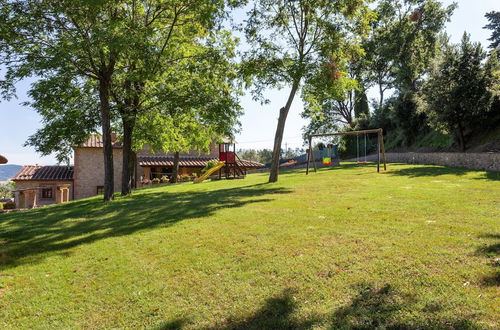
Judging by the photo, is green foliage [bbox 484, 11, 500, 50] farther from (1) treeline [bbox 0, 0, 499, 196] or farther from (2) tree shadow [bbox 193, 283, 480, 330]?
(2) tree shadow [bbox 193, 283, 480, 330]

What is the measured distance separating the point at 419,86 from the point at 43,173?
140 feet

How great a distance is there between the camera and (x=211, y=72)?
1716 centimetres

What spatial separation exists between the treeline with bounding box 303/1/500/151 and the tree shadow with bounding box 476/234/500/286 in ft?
39.8

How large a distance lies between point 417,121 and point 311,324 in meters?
32.2

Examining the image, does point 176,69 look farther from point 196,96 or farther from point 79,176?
point 79,176

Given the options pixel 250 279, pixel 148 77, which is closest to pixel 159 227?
pixel 250 279

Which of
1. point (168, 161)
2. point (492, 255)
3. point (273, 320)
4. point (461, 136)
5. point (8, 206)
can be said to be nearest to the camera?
point (273, 320)

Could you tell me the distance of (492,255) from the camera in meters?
4.67

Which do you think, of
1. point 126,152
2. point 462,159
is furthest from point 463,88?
point 126,152

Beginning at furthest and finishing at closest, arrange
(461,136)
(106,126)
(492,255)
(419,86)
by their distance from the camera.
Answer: (419,86) < (461,136) < (106,126) < (492,255)

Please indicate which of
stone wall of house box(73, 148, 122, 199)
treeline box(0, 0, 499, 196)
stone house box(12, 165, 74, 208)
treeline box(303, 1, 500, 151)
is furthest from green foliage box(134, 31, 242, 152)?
stone house box(12, 165, 74, 208)

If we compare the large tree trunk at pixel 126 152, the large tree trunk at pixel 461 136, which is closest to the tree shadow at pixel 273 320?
the large tree trunk at pixel 126 152

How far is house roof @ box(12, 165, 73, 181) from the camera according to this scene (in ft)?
120

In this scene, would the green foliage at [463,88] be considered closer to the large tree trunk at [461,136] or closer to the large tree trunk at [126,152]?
the large tree trunk at [461,136]
